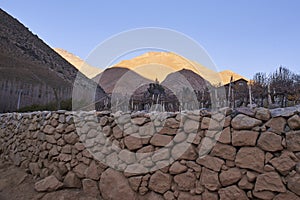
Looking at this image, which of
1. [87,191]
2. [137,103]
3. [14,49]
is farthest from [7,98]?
[14,49]

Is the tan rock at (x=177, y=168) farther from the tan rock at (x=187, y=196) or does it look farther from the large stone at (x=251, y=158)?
the large stone at (x=251, y=158)

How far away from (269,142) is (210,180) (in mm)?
735

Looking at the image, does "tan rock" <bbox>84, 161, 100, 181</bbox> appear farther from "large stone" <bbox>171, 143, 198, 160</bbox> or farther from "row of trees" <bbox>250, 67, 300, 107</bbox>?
"row of trees" <bbox>250, 67, 300, 107</bbox>

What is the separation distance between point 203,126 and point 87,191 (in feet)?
6.47

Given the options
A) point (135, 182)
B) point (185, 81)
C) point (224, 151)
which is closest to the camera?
point (224, 151)

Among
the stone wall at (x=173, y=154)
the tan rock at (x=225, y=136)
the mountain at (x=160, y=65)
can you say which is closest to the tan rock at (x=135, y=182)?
the stone wall at (x=173, y=154)

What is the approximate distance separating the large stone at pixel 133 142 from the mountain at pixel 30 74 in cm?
513

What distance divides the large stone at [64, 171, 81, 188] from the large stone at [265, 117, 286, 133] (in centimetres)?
278

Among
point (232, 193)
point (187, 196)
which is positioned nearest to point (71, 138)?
point (187, 196)

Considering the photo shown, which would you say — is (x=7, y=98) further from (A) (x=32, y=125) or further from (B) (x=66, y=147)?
(B) (x=66, y=147)

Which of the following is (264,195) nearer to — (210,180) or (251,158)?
(251,158)

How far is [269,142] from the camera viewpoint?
2.11 m

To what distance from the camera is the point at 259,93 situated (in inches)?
151

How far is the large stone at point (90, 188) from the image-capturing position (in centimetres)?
313
